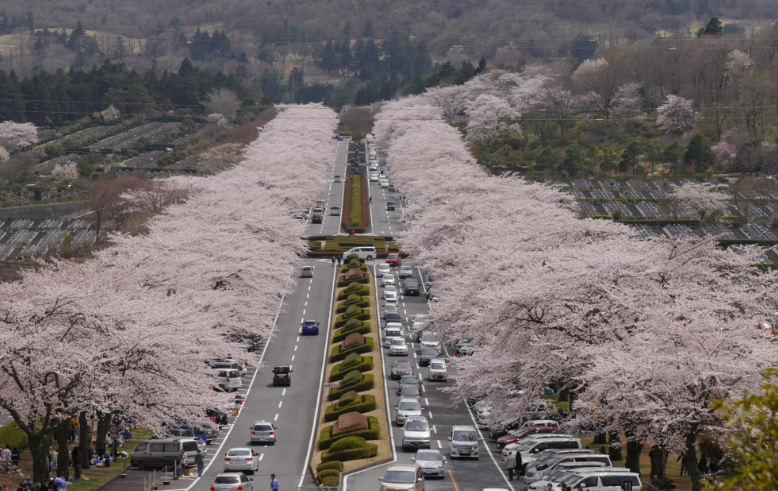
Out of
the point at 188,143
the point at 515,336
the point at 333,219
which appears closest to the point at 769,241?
the point at 333,219

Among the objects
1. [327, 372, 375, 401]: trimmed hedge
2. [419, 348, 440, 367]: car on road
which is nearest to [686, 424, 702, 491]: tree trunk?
[327, 372, 375, 401]: trimmed hedge

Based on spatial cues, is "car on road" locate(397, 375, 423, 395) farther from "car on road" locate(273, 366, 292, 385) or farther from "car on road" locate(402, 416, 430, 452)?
"car on road" locate(402, 416, 430, 452)

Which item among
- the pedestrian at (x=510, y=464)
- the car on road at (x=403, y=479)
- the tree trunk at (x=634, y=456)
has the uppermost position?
the car on road at (x=403, y=479)

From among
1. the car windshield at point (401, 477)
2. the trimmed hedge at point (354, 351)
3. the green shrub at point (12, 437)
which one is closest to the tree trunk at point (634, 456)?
the car windshield at point (401, 477)

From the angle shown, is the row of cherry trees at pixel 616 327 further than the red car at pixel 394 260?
No

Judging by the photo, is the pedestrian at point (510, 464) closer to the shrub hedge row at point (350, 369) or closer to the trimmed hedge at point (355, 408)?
the trimmed hedge at point (355, 408)

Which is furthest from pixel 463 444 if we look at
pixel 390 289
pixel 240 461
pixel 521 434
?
pixel 390 289

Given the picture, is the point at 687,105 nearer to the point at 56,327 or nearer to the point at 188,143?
the point at 188,143

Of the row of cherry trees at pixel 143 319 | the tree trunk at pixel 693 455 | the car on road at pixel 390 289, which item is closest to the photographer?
the tree trunk at pixel 693 455
